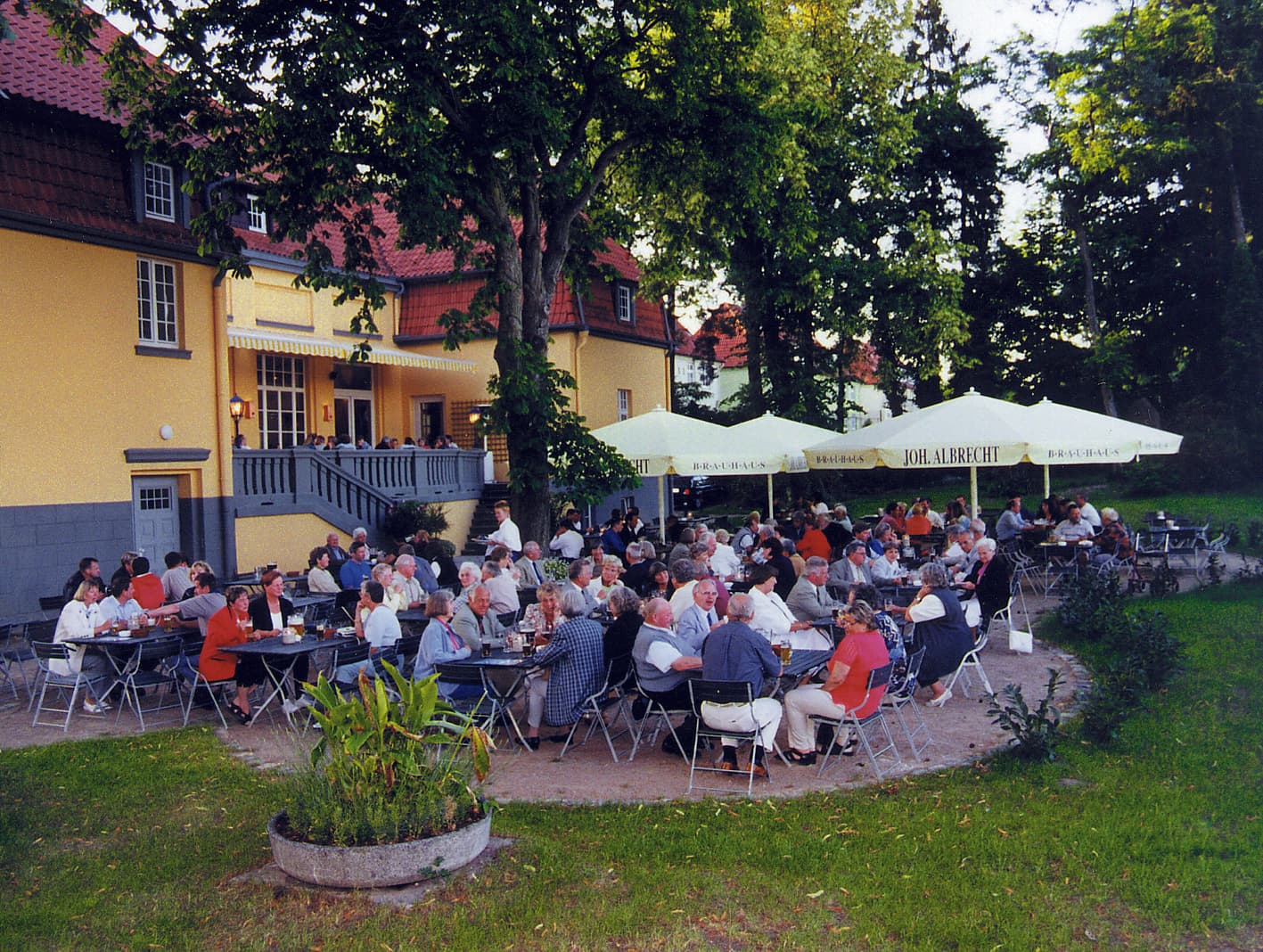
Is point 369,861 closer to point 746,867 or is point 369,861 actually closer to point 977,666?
point 746,867

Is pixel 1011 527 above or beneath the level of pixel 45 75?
beneath

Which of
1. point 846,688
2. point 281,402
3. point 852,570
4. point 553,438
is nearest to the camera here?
point 846,688

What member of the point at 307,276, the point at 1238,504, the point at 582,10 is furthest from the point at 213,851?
the point at 1238,504

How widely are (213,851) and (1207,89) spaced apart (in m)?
34.0

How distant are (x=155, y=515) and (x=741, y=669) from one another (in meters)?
12.3

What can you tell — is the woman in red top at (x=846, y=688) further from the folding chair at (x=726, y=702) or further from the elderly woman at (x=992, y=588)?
the elderly woman at (x=992, y=588)

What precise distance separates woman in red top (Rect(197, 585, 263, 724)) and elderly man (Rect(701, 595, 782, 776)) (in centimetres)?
426

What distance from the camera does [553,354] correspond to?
27.1m

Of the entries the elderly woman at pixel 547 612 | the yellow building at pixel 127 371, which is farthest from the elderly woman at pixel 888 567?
the yellow building at pixel 127 371

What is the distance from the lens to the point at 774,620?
890cm

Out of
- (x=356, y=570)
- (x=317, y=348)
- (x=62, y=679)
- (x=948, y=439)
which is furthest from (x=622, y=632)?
(x=317, y=348)

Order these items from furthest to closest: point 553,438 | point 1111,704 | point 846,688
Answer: point 553,438 < point 1111,704 < point 846,688

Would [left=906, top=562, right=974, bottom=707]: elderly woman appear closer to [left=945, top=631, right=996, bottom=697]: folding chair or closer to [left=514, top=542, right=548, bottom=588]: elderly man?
[left=945, top=631, right=996, bottom=697]: folding chair

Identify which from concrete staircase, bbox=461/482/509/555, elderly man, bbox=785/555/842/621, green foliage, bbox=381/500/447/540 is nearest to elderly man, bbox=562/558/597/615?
elderly man, bbox=785/555/842/621
